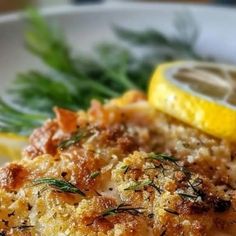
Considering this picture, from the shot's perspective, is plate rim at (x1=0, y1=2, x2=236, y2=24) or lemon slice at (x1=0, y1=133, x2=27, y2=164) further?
plate rim at (x1=0, y1=2, x2=236, y2=24)

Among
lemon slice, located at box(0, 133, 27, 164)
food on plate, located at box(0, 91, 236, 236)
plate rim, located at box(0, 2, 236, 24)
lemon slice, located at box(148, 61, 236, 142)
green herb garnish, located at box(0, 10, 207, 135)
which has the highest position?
lemon slice, located at box(148, 61, 236, 142)

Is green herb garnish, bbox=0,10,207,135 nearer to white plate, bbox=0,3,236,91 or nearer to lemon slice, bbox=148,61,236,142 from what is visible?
white plate, bbox=0,3,236,91

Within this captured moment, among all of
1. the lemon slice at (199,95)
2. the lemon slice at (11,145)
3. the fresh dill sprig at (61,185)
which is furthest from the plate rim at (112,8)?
the fresh dill sprig at (61,185)

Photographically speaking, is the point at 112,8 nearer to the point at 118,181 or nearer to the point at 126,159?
the point at 126,159

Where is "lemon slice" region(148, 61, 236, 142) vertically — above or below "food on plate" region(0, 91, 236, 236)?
above

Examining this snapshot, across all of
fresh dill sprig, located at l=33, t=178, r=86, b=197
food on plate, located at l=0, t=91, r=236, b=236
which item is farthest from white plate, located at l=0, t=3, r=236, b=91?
fresh dill sprig, located at l=33, t=178, r=86, b=197

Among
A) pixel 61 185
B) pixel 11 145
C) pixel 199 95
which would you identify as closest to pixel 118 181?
pixel 61 185

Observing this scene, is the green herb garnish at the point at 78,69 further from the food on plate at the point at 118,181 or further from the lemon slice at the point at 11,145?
the food on plate at the point at 118,181
